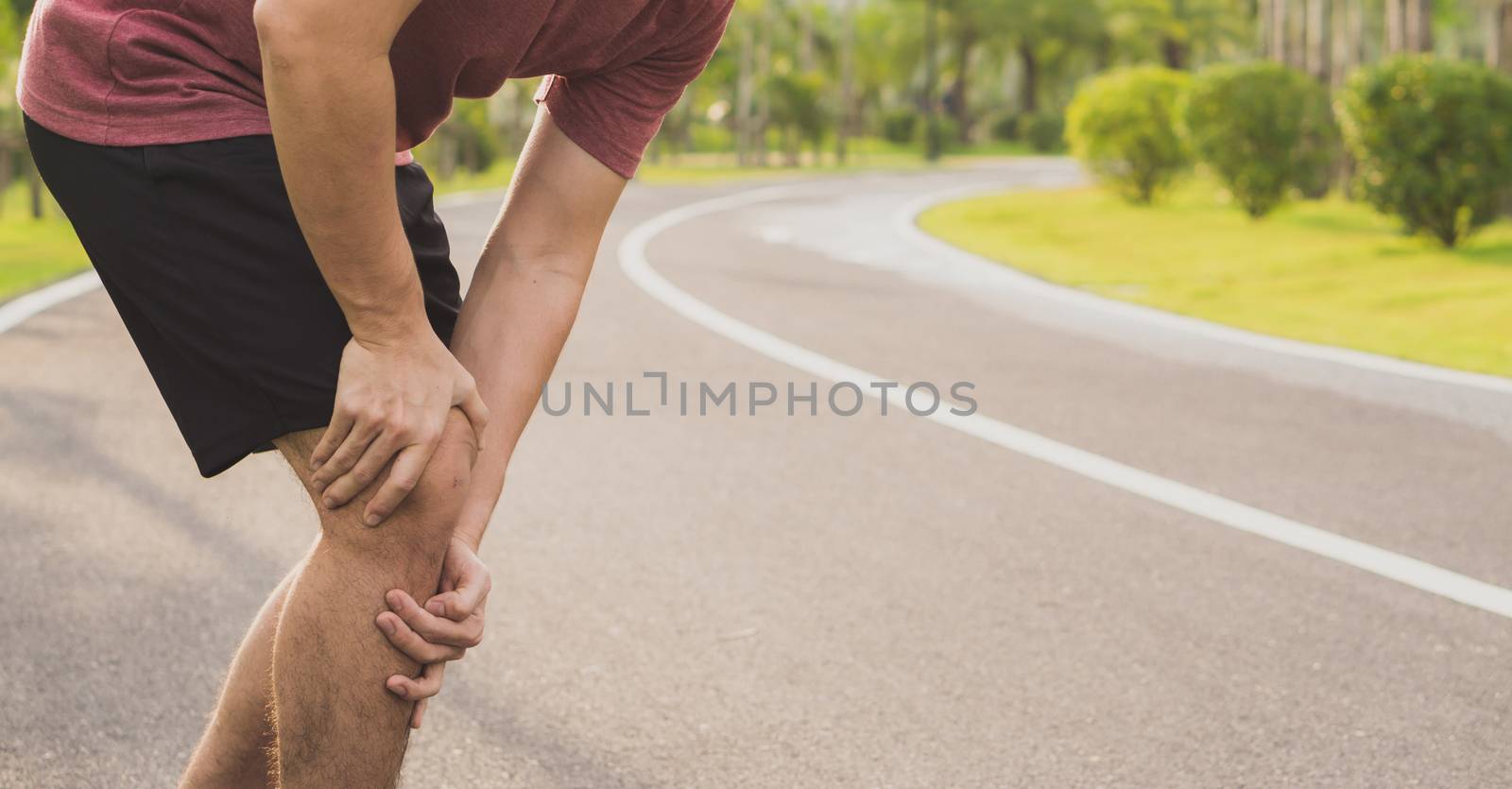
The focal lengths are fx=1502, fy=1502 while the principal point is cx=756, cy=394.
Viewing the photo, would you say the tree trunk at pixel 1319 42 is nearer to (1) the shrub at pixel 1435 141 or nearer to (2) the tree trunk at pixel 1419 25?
(2) the tree trunk at pixel 1419 25

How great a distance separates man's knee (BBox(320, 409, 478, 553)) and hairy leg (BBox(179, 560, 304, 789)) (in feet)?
0.95

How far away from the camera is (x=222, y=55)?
1.80 m

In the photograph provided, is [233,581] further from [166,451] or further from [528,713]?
[166,451]

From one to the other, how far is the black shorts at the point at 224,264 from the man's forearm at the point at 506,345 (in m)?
0.30

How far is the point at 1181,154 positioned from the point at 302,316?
22832mm

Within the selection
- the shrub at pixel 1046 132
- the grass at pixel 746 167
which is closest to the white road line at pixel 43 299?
the grass at pixel 746 167

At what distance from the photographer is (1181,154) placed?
2319 centimetres

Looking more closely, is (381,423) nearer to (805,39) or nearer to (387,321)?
(387,321)

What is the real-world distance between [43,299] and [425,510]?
30.3ft

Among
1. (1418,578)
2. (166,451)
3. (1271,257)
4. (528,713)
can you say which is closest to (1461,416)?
(1418,578)

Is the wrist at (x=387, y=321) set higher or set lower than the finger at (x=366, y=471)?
higher

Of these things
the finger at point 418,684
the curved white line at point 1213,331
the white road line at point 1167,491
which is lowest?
the curved white line at point 1213,331

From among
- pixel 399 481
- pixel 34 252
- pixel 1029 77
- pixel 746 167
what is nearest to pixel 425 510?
pixel 399 481

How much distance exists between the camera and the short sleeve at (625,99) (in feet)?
7.02
